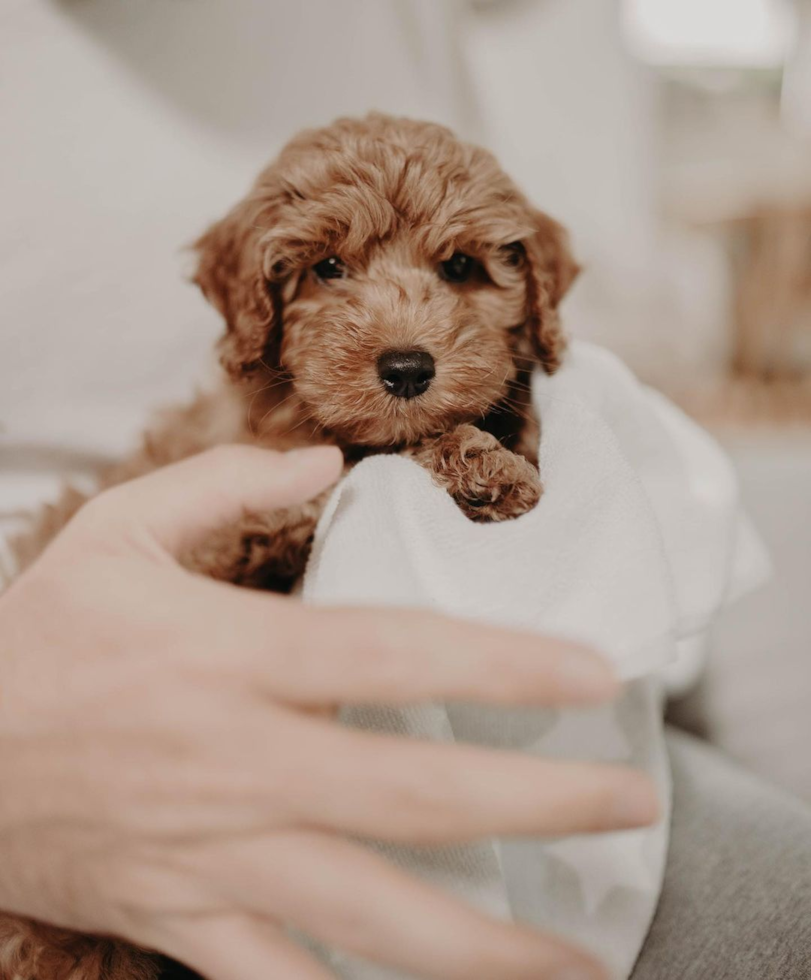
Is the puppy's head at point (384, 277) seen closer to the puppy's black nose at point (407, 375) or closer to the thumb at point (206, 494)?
the puppy's black nose at point (407, 375)

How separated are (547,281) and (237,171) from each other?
0.92 meters

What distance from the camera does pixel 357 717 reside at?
0.93m

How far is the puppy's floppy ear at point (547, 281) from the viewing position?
1.48 meters

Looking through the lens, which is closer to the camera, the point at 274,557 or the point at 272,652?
the point at 272,652

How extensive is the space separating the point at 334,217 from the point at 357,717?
999 millimetres

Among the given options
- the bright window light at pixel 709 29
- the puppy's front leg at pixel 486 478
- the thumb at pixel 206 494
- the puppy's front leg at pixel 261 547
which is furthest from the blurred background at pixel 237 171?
the bright window light at pixel 709 29

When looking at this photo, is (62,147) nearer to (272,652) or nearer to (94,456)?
(94,456)

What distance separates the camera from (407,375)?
1301 mm

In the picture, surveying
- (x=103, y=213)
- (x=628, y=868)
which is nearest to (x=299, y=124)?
(x=103, y=213)

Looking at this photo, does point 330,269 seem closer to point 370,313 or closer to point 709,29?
point 370,313

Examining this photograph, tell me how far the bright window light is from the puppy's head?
5.79 m

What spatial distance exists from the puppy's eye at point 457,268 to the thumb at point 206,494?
2.67 feet

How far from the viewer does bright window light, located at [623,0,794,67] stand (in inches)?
244

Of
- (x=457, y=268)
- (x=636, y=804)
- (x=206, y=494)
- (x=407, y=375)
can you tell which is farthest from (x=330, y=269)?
(x=636, y=804)
